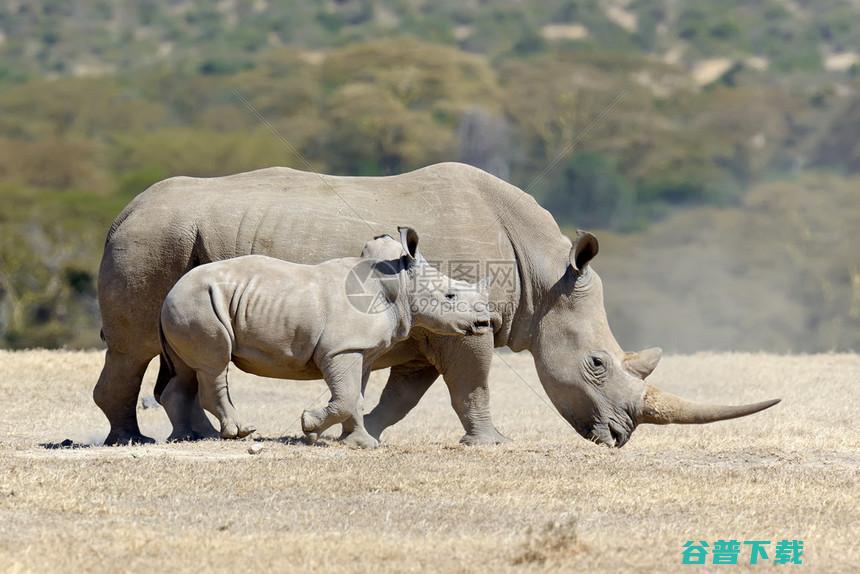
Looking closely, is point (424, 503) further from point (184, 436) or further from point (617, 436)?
point (617, 436)

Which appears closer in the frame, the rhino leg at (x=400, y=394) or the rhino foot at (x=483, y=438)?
the rhino foot at (x=483, y=438)

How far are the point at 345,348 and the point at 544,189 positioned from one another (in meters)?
36.6

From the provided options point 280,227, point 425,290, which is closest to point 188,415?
point 280,227

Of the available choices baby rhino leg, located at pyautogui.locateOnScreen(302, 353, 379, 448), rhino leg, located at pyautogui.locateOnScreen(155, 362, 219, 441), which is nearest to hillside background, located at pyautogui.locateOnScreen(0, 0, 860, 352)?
rhino leg, located at pyautogui.locateOnScreen(155, 362, 219, 441)

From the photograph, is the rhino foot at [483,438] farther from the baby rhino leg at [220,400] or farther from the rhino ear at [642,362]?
the baby rhino leg at [220,400]

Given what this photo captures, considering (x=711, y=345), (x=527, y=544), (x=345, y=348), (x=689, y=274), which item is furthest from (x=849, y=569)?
(x=689, y=274)

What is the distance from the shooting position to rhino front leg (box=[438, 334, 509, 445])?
1250 centimetres

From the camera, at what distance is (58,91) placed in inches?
2469

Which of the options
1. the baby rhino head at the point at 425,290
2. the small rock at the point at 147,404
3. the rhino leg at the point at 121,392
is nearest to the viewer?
the baby rhino head at the point at 425,290

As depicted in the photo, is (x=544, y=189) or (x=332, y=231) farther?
(x=544, y=189)

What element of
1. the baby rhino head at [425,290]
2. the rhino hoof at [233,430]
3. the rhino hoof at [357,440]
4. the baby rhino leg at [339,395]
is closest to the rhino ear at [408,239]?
the baby rhino head at [425,290]

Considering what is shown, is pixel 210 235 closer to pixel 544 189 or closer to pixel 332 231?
pixel 332 231

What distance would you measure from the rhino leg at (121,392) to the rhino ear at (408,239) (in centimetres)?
236

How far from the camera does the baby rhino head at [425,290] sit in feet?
39.0
